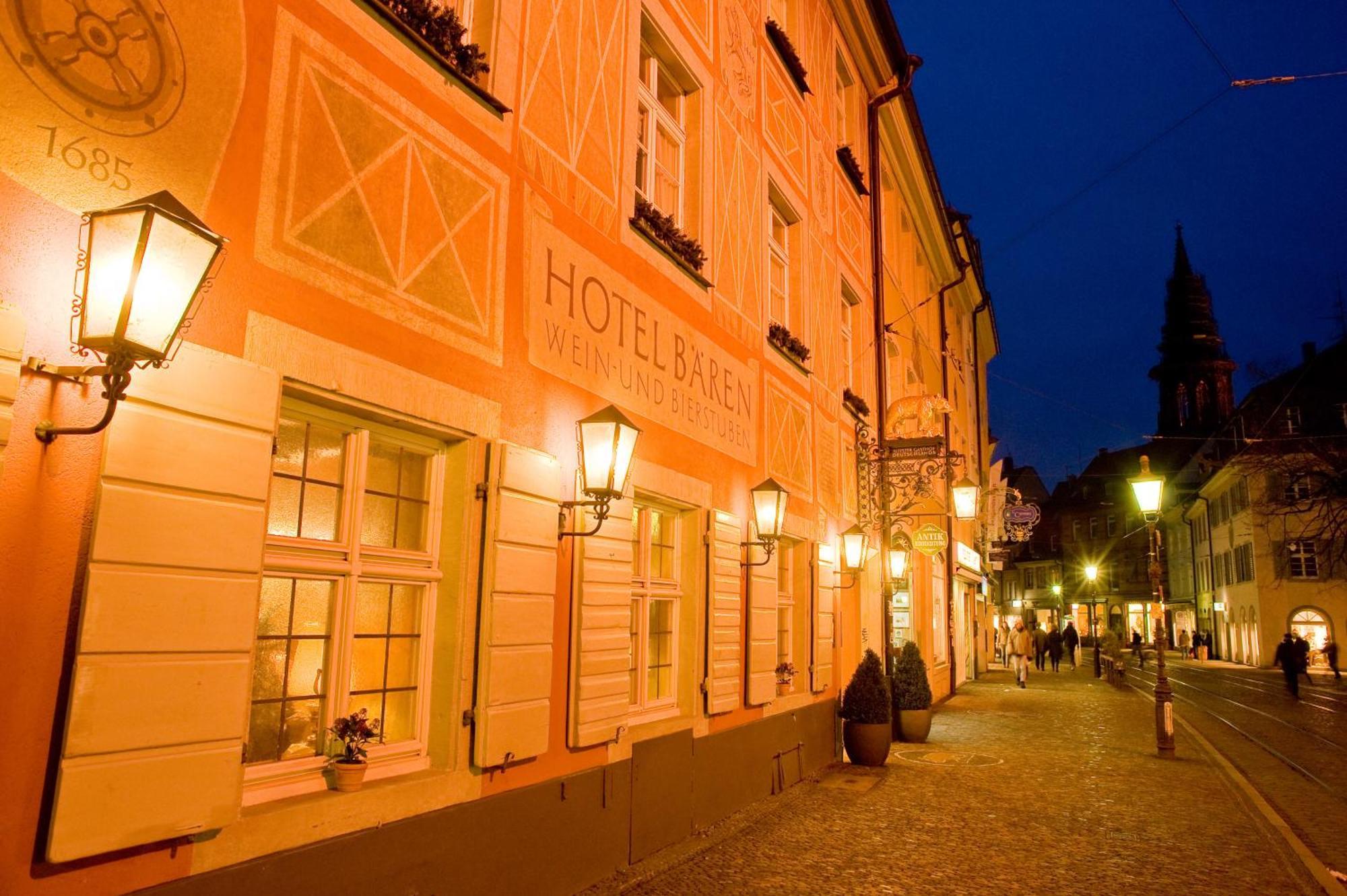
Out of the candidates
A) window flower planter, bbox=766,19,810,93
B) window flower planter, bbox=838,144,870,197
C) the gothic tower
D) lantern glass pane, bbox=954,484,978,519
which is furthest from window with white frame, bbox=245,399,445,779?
the gothic tower

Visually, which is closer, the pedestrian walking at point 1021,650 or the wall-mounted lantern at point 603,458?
the wall-mounted lantern at point 603,458

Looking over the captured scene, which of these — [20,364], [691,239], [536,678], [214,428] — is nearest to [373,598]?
[536,678]

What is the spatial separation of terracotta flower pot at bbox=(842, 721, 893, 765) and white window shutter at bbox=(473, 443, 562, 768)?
265 inches

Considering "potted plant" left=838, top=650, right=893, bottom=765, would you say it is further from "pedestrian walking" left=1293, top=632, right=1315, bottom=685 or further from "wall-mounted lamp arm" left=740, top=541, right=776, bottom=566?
"pedestrian walking" left=1293, top=632, right=1315, bottom=685

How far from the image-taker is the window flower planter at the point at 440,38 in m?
5.23

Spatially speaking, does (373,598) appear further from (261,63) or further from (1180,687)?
(1180,687)

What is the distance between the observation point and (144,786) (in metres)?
3.54

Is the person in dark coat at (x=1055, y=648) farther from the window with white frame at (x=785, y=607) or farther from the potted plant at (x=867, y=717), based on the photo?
the window with white frame at (x=785, y=607)

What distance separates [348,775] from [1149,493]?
12.8 m

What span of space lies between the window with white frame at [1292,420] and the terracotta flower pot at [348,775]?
48415mm

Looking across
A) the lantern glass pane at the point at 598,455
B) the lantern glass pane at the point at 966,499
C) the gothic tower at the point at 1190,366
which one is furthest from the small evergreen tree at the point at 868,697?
the gothic tower at the point at 1190,366

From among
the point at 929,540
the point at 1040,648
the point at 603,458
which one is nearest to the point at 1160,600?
the point at 929,540

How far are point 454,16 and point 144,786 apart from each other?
435 centimetres

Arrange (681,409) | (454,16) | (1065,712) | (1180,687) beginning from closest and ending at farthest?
1. (454,16)
2. (681,409)
3. (1065,712)
4. (1180,687)
